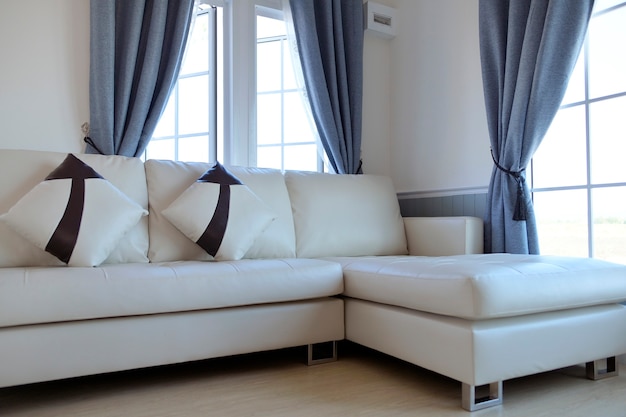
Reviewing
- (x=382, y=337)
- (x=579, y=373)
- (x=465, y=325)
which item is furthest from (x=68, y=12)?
(x=579, y=373)

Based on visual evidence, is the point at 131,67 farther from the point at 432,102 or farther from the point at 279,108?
the point at 432,102

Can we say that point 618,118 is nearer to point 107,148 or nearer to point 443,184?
point 443,184

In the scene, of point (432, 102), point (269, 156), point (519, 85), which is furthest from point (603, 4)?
point (269, 156)

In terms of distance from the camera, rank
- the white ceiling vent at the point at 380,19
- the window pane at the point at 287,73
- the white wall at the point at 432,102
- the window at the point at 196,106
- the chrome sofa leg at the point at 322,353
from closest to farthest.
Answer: the chrome sofa leg at the point at 322,353, the white wall at the point at 432,102, the window at the point at 196,106, the window pane at the point at 287,73, the white ceiling vent at the point at 380,19

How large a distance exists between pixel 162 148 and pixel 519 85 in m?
2.20

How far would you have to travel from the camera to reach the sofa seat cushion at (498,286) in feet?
5.41

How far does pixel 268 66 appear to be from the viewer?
358 cm

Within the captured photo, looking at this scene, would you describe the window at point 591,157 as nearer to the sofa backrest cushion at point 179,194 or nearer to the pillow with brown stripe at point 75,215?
the sofa backrest cushion at point 179,194

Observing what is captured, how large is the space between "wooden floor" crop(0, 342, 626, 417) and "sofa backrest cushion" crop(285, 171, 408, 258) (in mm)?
791

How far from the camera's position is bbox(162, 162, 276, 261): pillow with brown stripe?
92.2 inches

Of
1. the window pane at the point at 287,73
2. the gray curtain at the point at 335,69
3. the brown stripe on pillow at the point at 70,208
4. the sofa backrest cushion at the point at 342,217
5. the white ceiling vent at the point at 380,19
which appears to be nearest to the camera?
the brown stripe on pillow at the point at 70,208

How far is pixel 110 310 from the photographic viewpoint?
1.78 metres

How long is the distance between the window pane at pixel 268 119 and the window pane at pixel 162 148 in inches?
23.5

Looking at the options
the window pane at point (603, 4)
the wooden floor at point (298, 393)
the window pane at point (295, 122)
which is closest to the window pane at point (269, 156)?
the window pane at point (295, 122)
